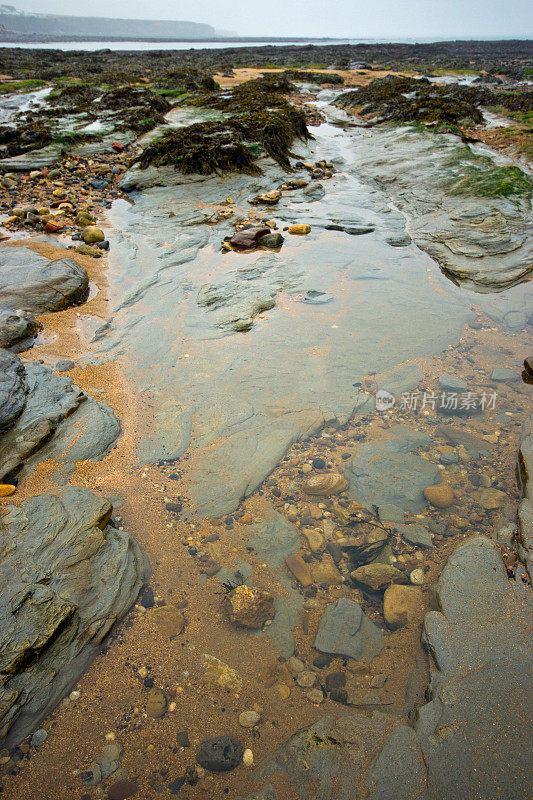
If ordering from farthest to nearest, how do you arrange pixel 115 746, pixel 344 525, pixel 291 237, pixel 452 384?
pixel 291 237 → pixel 452 384 → pixel 344 525 → pixel 115 746

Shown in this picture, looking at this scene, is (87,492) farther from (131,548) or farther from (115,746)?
(115,746)

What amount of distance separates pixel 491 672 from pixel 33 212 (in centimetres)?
953

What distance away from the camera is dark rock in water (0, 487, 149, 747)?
6.52ft

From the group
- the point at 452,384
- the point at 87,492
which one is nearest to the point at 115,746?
the point at 87,492

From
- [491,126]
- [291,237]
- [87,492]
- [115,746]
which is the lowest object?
[115,746]

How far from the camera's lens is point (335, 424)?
378 centimetres

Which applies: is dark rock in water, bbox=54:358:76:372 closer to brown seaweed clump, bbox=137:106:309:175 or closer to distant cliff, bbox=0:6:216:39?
brown seaweed clump, bbox=137:106:309:175

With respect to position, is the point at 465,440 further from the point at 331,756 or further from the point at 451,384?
the point at 331,756

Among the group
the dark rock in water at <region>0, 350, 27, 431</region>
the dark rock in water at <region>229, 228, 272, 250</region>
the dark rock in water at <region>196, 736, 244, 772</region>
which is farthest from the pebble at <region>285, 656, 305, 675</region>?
the dark rock in water at <region>229, 228, 272, 250</region>

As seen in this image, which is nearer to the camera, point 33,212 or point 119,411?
point 119,411

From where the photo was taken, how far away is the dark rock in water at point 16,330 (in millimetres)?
4492

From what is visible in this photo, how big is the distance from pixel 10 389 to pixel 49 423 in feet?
1.58

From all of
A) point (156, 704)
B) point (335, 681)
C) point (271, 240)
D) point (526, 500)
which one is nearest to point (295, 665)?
point (335, 681)

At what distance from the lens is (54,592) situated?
2260 millimetres
